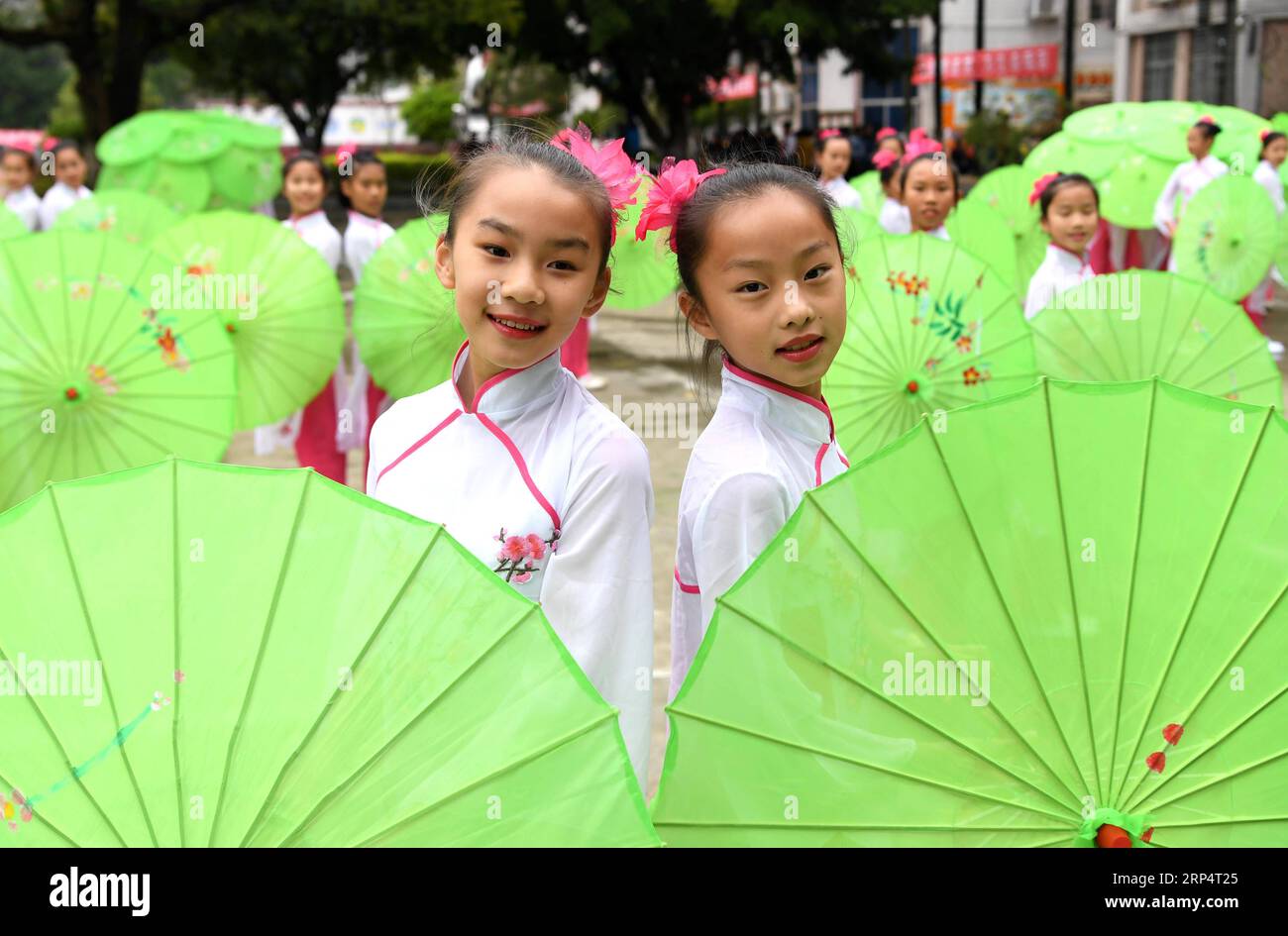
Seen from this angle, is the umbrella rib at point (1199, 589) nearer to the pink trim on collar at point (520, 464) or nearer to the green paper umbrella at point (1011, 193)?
the pink trim on collar at point (520, 464)

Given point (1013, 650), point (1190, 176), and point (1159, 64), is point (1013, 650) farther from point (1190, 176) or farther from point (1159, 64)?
point (1159, 64)

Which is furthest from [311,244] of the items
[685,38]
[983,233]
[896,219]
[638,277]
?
[685,38]

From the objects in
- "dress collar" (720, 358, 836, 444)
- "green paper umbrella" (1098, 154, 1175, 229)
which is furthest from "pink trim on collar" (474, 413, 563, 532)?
"green paper umbrella" (1098, 154, 1175, 229)

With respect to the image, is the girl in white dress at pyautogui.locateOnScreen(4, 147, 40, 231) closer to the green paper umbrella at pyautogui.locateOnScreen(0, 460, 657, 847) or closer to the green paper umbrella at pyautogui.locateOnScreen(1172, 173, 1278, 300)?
the green paper umbrella at pyautogui.locateOnScreen(1172, 173, 1278, 300)

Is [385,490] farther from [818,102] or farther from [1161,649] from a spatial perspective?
[818,102]

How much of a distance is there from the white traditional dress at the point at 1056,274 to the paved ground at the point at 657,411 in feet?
4.53

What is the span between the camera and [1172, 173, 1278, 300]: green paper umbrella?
28.3 ft

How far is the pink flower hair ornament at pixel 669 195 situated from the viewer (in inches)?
86.0

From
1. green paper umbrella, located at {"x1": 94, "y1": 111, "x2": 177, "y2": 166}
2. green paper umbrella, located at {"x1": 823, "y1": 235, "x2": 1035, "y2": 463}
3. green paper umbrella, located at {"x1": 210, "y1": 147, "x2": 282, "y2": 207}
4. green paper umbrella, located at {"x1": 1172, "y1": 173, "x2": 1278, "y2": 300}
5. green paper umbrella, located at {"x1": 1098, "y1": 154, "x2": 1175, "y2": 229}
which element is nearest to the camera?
green paper umbrella, located at {"x1": 823, "y1": 235, "x2": 1035, "y2": 463}

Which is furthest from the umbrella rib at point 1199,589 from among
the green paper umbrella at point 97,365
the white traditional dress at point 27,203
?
the white traditional dress at point 27,203

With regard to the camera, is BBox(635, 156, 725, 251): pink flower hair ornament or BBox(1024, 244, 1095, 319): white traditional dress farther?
BBox(1024, 244, 1095, 319): white traditional dress

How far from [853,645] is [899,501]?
0.16 m

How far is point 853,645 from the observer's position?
157cm

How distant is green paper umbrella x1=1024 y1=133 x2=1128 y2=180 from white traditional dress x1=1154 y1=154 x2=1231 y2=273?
1.67 feet
